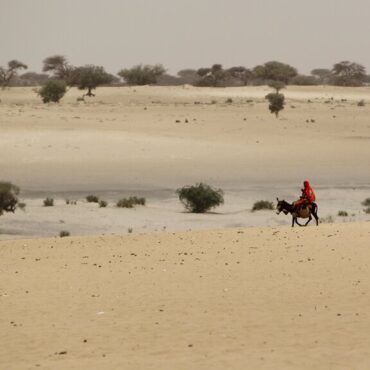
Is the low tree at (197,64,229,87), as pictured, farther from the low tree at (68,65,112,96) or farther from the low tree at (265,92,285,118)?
the low tree at (265,92,285,118)

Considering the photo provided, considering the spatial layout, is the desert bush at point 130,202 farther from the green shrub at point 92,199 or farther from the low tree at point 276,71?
the low tree at point 276,71

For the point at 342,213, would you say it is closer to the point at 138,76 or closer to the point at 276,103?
the point at 276,103

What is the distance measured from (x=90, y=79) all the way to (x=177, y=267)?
7944 cm

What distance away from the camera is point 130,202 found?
3422cm

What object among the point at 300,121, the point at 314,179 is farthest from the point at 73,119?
the point at 314,179

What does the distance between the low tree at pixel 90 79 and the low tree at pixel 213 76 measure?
22.4m

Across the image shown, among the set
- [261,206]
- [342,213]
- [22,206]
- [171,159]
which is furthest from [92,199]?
[171,159]

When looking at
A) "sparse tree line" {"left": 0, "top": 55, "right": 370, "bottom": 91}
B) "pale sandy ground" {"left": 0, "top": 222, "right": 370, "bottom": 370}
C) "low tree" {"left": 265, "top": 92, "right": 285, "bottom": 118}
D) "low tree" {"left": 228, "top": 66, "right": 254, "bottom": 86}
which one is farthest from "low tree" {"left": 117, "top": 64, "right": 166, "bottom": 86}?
"pale sandy ground" {"left": 0, "top": 222, "right": 370, "bottom": 370}

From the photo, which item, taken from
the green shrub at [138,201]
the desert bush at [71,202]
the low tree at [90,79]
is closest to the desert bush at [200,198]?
the green shrub at [138,201]

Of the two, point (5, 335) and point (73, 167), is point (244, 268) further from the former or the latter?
point (73, 167)

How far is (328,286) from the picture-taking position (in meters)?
16.3

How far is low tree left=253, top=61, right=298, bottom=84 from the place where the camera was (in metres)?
128

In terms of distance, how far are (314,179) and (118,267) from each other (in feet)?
84.6

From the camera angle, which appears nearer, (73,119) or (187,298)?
(187,298)
